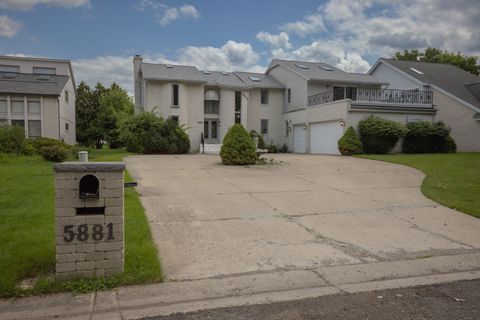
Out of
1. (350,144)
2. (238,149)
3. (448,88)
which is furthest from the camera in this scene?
(448,88)

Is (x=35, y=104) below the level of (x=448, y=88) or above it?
below

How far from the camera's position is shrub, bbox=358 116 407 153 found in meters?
22.5

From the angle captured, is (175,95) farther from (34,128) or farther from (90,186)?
(90,186)

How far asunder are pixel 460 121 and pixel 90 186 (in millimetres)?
25492

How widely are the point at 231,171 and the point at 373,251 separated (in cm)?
929

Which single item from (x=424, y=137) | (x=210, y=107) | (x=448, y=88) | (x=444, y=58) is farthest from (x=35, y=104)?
(x=444, y=58)

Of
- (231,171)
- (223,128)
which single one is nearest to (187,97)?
(223,128)

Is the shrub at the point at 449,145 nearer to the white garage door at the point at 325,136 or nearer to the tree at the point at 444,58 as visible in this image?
the white garage door at the point at 325,136

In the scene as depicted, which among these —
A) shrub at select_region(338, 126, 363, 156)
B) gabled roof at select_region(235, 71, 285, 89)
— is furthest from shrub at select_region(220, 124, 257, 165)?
gabled roof at select_region(235, 71, 285, 89)

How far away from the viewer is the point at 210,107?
31469mm

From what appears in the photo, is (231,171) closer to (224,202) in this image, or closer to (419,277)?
(224,202)

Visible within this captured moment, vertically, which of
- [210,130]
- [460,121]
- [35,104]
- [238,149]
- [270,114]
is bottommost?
[238,149]

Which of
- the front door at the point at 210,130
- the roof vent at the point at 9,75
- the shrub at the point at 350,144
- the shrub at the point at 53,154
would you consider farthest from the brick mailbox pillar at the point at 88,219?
the roof vent at the point at 9,75

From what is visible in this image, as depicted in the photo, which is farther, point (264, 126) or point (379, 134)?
point (264, 126)
